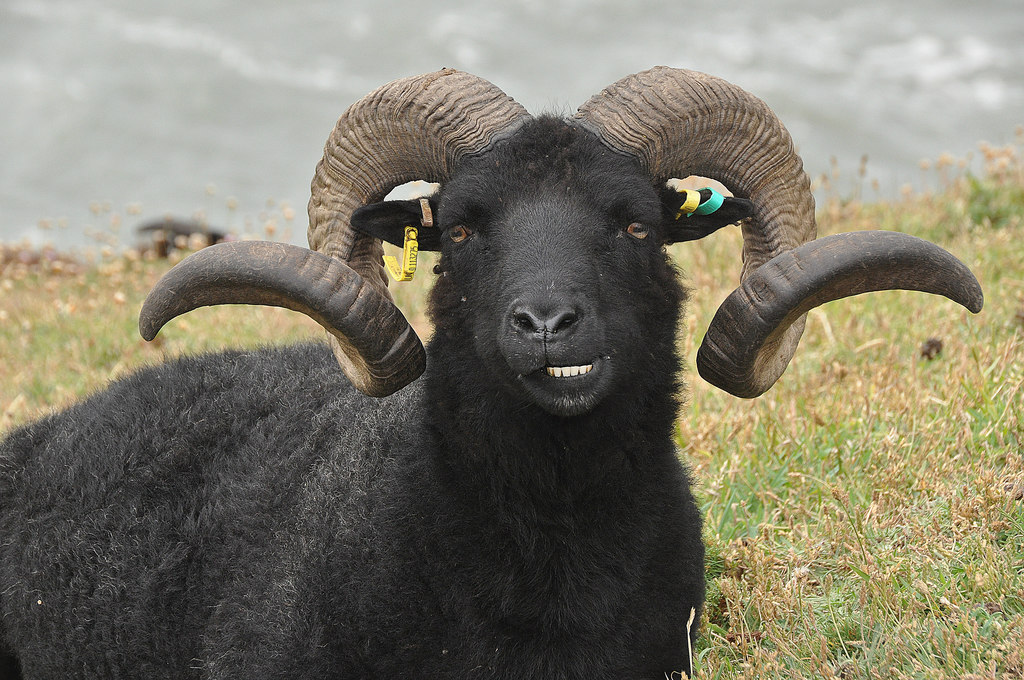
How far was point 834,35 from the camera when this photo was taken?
3091 centimetres

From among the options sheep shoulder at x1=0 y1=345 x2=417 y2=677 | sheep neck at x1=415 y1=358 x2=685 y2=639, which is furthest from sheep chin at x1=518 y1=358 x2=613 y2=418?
sheep shoulder at x1=0 y1=345 x2=417 y2=677

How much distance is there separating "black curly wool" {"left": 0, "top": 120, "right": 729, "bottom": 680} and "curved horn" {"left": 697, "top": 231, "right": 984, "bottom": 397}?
46 cm

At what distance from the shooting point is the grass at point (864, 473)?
5.05 meters

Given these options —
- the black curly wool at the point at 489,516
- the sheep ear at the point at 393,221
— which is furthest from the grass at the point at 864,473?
the sheep ear at the point at 393,221

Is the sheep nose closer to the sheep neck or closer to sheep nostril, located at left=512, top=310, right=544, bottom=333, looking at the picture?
sheep nostril, located at left=512, top=310, right=544, bottom=333

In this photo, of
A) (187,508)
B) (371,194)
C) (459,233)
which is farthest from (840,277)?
(187,508)

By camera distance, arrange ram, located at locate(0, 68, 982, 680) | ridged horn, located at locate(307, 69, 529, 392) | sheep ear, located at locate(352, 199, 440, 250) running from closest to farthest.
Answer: ram, located at locate(0, 68, 982, 680) → ridged horn, located at locate(307, 69, 529, 392) → sheep ear, located at locate(352, 199, 440, 250)

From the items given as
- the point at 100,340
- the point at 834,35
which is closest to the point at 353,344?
the point at 100,340

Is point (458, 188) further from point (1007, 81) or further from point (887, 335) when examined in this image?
point (1007, 81)

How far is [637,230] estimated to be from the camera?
16.9ft

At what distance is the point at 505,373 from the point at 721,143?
1.63 meters

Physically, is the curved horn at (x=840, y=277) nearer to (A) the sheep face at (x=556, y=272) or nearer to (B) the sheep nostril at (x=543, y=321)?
(A) the sheep face at (x=556, y=272)

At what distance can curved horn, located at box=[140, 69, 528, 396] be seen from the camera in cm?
501

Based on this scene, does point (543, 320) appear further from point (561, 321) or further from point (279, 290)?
point (279, 290)
